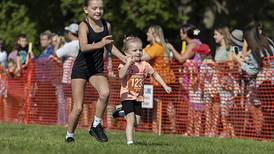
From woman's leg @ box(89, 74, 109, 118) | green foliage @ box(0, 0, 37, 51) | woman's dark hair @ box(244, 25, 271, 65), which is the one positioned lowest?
woman's leg @ box(89, 74, 109, 118)

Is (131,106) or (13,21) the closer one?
(131,106)

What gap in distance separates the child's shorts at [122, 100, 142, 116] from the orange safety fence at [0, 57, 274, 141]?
11.8ft

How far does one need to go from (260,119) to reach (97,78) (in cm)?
411

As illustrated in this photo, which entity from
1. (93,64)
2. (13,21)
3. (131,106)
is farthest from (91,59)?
(13,21)

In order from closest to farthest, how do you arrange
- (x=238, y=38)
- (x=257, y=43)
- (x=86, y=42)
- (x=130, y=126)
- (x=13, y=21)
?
1. (x=86, y=42)
2. (x=130, y=126)
3. (x=257, y=43)
4. (x=238, y=38)
5. (x=13, y=21)

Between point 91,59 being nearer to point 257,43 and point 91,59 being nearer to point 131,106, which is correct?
point 131,106

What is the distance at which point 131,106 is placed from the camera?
10.9 metres

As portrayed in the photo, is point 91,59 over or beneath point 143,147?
over

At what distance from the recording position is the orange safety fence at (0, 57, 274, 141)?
14.0 m

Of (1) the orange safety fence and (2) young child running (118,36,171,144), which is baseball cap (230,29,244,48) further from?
(2) young child running (118,36,171,144)

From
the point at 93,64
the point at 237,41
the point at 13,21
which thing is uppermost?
the point at 13,21

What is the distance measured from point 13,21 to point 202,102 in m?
15.5

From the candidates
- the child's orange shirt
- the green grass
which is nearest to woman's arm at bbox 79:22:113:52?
the child's orange shirt

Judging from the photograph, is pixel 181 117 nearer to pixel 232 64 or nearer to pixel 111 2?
pixel 232 64
